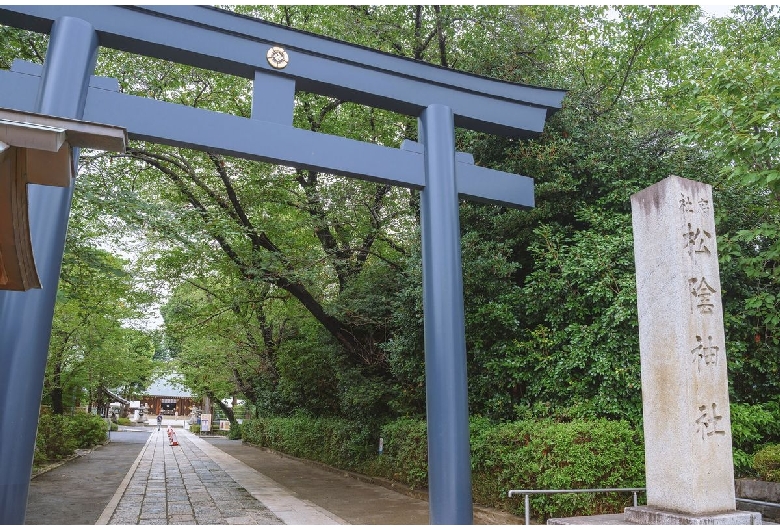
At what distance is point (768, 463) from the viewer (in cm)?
685

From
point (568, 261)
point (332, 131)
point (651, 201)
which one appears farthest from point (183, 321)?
point (651, 201)

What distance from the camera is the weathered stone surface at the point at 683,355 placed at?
487 centimetres

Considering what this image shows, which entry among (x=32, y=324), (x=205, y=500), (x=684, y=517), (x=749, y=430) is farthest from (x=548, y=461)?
(x=205, y=500)

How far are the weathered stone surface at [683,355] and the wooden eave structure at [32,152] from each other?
473cm

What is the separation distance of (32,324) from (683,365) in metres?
5.46

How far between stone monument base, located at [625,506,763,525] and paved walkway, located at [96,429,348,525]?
469 centimetres

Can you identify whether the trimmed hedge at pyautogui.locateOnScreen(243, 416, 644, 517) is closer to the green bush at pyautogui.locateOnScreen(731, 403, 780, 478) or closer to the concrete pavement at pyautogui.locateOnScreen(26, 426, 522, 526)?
the concrete pavement at pyautogui.locateOnScreen(26, 426, 522, 526)

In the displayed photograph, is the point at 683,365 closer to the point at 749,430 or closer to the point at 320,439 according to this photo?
the point at 749,430

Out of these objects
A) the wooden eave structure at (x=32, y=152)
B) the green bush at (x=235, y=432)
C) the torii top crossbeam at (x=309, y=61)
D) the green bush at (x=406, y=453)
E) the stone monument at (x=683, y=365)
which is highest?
the torii top crossbeam at (x=309, y=61)

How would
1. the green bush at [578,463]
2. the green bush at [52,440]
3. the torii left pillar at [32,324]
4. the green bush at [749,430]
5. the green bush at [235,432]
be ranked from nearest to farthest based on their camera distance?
the torii left pillar at [32,324], the green bush at [578,463], the green bush at [749,430], the green bush at [52,440], the green bush at [235,432]

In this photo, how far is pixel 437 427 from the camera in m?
5.77

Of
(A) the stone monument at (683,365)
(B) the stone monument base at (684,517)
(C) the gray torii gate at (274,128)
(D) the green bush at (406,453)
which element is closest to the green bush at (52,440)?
(D) the green bush at (406,453)

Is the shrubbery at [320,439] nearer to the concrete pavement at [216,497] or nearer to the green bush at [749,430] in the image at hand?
the concrete pavement at [216,497]

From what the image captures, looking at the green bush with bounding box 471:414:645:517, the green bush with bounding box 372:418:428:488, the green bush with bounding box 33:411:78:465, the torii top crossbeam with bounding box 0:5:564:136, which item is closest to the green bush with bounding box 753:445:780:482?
the green bush with bounding box 471:414:645:517
